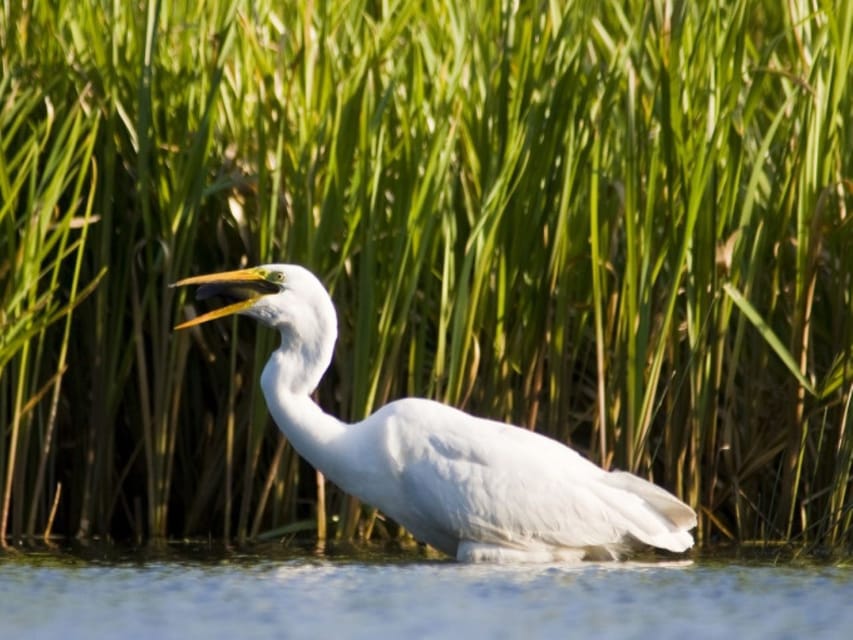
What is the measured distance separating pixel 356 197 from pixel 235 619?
229 cm

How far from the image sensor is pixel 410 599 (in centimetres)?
580

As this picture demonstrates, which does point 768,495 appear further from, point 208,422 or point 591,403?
point 208,422

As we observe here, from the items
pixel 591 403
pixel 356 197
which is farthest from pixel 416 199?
pixel 591 403

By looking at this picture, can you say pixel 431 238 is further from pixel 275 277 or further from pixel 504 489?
pixel 504 489

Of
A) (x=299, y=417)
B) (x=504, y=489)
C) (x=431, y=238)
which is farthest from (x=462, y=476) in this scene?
(x=431, y=238)

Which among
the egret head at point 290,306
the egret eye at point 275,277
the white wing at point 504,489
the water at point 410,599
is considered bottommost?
the water at point 410,599

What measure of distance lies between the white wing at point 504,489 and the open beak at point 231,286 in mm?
669

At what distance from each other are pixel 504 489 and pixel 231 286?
4.37ft

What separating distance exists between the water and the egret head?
828 mm

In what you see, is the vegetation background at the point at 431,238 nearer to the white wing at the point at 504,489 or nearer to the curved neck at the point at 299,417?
the curved neck at the point at 299,417

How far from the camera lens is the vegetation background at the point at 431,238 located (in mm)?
7039

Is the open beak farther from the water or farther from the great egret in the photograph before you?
the water

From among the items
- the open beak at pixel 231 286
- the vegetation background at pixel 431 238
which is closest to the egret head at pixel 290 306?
the open beak at pixel 231 286

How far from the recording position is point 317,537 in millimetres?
7504
